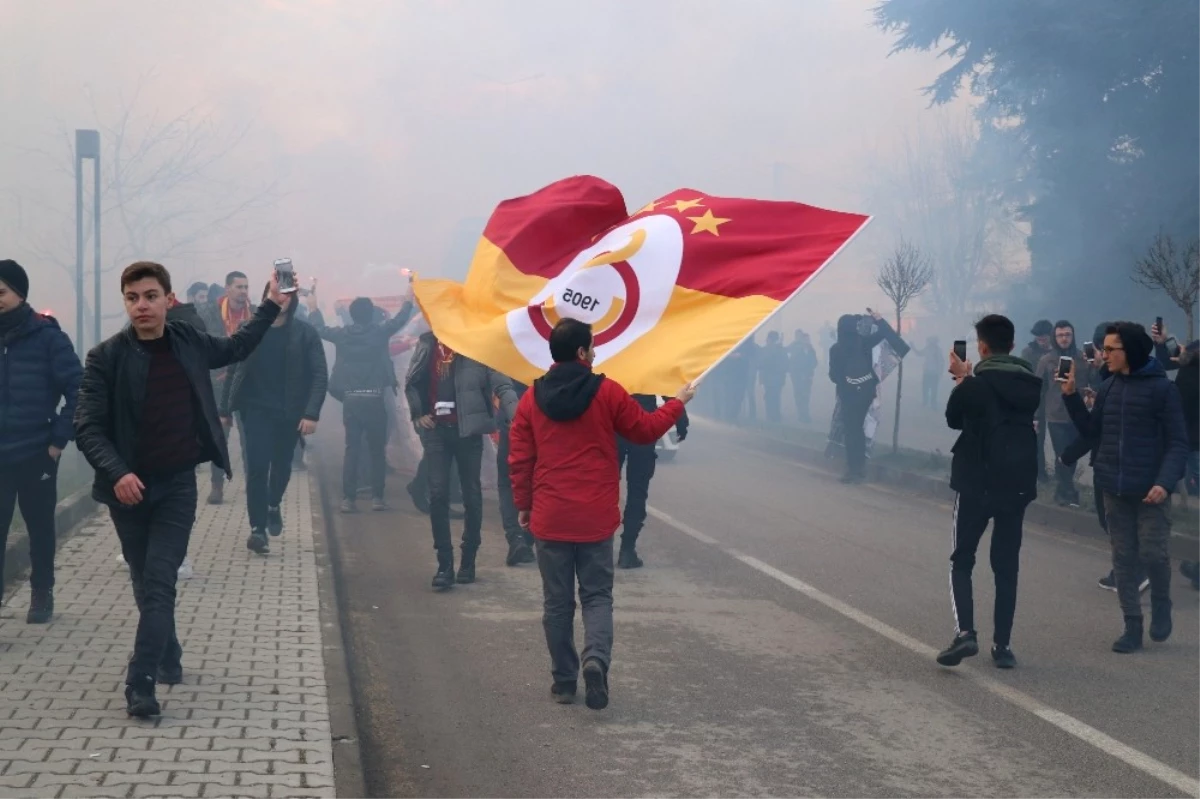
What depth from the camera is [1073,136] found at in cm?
3084

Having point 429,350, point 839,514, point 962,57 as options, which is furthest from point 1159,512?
point 962,57

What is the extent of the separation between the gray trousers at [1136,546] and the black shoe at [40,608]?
18.5 feet

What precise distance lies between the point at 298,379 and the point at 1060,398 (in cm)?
722

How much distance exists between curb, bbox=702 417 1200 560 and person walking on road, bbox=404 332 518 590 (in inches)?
224

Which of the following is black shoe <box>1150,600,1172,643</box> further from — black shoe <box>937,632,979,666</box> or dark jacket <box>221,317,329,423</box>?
dark jacket <box>221,317,329,423</box>

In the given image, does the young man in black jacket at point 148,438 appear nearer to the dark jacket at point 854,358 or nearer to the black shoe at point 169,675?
the black shoe at point 169,675

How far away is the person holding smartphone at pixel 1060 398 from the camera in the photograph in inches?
518

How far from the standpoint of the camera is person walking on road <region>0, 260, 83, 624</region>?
23.3ft

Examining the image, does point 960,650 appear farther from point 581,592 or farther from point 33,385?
point 33,385

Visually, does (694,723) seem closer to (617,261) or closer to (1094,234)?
(617,261)

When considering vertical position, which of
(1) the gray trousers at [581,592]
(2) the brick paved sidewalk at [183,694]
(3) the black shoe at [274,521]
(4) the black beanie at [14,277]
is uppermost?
(4) the black beanie at [14,277]

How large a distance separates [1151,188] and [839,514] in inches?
706

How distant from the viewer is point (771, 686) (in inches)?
271

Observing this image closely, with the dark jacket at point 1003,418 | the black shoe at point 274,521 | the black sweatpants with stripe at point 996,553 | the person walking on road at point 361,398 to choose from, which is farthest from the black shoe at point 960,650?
the person walking on road at point 361,398
